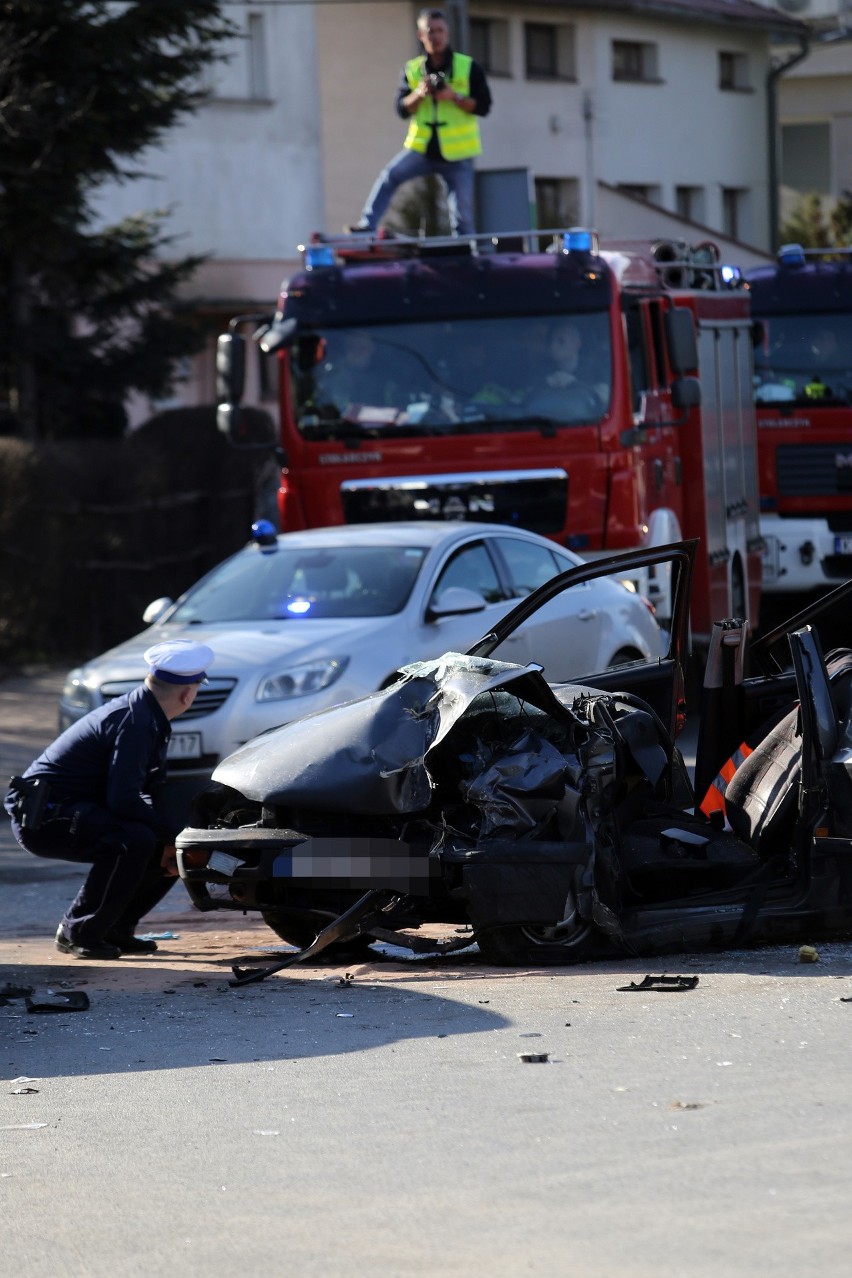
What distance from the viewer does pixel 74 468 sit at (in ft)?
61.2

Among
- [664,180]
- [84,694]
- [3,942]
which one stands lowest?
[3,942]

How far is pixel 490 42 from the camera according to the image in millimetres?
38469

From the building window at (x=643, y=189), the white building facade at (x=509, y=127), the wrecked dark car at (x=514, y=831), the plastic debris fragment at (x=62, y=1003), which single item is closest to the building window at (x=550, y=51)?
the white building facade at (x=509, y=127)

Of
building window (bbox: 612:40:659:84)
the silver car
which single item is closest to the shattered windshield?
the silver car

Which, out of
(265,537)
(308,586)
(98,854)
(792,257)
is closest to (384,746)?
(98,854)

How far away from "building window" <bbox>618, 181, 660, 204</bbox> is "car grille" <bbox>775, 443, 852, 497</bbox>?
2383 cm

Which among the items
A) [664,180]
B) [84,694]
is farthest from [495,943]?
[664,180]

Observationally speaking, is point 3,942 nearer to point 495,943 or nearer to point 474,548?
point 495,943

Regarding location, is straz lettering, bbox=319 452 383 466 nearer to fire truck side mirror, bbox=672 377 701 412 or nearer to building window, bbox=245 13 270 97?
fire truck side mirror, bbox=672 377 701 412

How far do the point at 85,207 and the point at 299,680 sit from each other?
36.9 feet

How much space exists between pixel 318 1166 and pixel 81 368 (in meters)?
17.9

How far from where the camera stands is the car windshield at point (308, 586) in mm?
11203

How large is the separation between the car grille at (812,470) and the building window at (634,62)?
972 inches

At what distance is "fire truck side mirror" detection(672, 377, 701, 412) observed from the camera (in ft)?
47.3
